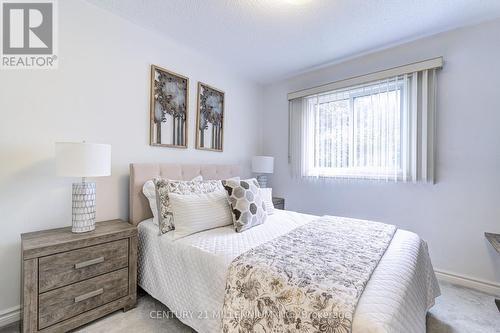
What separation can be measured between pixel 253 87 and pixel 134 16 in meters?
1.87

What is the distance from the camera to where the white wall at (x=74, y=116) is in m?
1.58

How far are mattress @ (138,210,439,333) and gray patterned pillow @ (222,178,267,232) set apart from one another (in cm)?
7

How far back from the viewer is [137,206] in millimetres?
2051

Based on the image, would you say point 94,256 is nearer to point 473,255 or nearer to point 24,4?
point 24,4

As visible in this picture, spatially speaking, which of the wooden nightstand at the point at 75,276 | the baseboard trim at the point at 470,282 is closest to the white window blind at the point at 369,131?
the baseboard trim at the point at 470,282

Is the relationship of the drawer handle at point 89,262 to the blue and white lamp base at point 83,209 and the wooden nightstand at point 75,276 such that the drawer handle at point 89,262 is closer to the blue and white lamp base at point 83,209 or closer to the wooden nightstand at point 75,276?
the wooden nightstand at point 75,276

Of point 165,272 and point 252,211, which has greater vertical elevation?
point 252,211

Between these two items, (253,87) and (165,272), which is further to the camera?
(253,87)

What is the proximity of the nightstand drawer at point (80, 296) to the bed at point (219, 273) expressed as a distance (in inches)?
8.1

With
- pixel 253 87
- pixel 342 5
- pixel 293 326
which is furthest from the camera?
pixel 253 87

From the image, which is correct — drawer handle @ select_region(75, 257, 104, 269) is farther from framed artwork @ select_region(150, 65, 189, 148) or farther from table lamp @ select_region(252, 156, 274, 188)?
table lamp @ select_region(252, 156, 274, 188)

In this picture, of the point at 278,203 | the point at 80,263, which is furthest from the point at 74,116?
the point at 278,203

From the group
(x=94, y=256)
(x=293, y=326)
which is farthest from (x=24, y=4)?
(x=293, y=326)

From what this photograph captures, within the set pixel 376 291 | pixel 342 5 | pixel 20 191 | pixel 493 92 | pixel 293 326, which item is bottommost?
pixel 293 326
